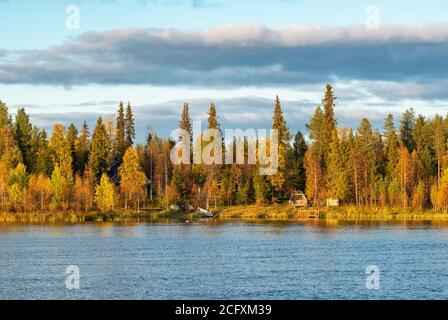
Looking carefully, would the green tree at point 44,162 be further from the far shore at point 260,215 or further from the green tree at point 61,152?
the far shore at point 260,215

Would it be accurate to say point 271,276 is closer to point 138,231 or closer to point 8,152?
point 138,231

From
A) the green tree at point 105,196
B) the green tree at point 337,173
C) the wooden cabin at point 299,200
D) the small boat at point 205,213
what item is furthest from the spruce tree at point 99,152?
the green tree at point 337,173

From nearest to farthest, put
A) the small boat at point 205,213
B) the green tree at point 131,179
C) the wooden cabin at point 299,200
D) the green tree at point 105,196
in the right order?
the green tree at point 105,196 → the green tree at point 131,179 → the small boat at point 205,213 → the wooden cabin at point 299,200

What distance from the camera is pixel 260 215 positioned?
131500 millimetres

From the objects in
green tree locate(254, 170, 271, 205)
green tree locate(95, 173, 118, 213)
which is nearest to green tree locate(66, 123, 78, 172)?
green tree locate(95, 173, 118, 213)

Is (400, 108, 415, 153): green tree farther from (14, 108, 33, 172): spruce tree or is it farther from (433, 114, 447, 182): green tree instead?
(14, 108, 33, 172): spruce tree

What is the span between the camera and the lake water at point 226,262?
4800 cm

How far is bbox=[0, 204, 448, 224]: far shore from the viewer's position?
120 m

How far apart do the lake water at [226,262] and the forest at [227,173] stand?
820 inches

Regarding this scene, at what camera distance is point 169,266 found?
60719mm

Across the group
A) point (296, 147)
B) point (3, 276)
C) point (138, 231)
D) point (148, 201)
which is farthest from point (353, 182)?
point (3, 276)

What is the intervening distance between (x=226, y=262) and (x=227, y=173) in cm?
8036

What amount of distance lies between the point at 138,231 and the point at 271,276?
1843 inches
